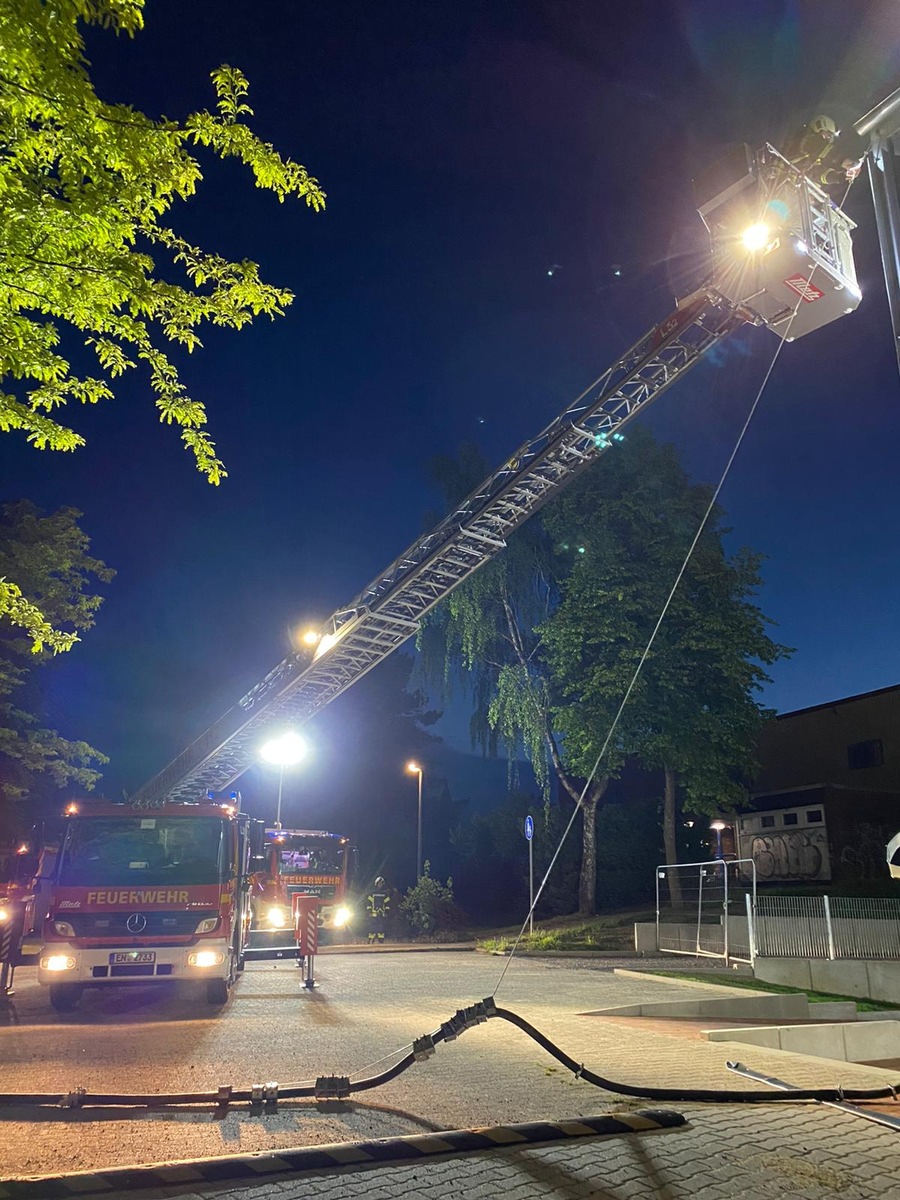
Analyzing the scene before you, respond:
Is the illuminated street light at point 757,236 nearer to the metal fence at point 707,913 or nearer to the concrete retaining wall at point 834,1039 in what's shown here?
the concrete retaining wall at point 834,1039

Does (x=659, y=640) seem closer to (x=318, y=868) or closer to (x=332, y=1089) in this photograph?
(x=318, y=868)

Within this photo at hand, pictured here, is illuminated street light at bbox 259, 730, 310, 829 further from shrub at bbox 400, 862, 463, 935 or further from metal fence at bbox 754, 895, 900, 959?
shrub at bbox 400, 862, 463, 935

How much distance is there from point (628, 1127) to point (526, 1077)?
1.77 metres

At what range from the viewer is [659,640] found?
28.4 meters

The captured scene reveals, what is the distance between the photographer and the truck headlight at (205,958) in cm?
1092

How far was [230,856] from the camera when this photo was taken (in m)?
12.0

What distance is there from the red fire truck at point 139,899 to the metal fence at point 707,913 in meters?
10.3

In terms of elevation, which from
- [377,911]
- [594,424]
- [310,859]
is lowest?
[377,911]

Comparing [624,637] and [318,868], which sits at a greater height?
[624,637]

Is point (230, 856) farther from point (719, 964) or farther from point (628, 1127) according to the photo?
point (719, 964)

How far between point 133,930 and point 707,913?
1504 centimetres

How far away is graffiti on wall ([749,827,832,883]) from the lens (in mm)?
32031

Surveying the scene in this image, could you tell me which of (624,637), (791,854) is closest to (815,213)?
(624,637)

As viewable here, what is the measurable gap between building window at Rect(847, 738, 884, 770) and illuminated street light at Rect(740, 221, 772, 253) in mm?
29683
